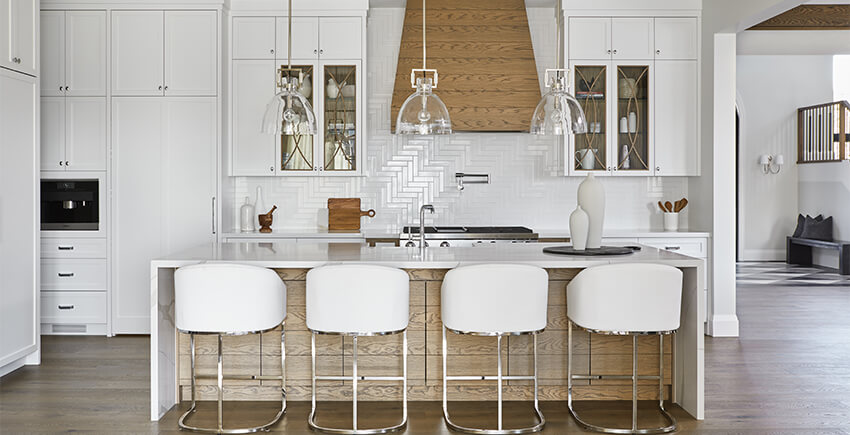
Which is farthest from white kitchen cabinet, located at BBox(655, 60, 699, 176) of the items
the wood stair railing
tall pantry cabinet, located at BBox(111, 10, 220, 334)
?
the wood stair railing

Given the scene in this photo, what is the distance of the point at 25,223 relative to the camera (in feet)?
15.9

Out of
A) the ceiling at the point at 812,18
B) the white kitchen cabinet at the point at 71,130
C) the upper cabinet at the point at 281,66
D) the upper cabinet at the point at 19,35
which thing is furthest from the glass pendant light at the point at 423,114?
the ceiling at the point at 812,18

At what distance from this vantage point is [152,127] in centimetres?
589

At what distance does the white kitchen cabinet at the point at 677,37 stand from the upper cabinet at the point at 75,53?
461 cm

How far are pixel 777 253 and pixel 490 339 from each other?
9.37 meters

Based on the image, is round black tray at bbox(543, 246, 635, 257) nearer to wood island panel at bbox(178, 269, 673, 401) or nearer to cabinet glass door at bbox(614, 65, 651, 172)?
wood island panel at bbox(178, 269, 673, 401)

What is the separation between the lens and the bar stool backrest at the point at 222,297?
3443mm

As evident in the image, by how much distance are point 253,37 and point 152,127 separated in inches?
44.3

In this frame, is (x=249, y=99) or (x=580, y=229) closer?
(x=580, y=229)

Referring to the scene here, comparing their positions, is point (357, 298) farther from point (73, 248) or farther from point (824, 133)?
point (824, 133)

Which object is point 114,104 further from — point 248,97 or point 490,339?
point 490,339

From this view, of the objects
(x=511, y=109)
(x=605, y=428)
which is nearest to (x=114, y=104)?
(x=511, y=109)

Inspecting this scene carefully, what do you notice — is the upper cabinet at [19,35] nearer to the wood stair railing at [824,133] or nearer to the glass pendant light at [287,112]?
the glass pendant light at [287,112]

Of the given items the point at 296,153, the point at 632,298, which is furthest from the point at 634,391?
the point at 296,153
